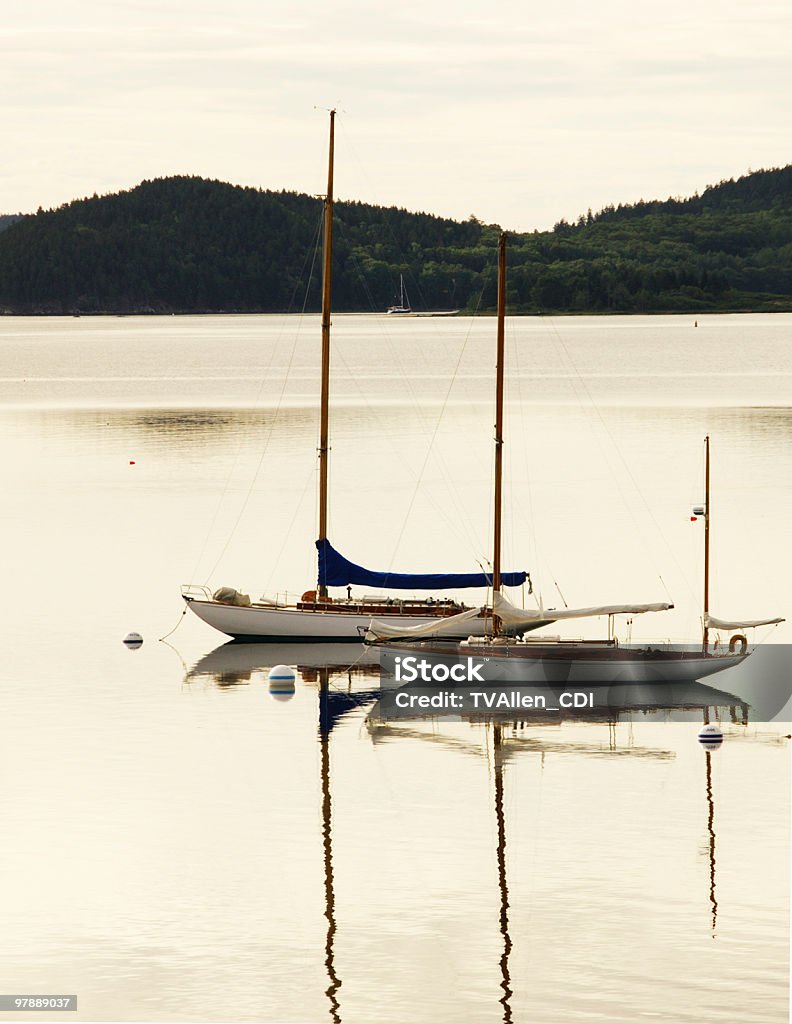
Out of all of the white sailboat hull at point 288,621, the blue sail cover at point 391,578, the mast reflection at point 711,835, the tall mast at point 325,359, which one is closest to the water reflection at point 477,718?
the mast reflection at point 711,835

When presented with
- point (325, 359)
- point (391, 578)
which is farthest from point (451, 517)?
point (391, 578)

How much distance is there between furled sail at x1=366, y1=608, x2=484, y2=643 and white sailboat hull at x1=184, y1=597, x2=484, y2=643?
1.55m

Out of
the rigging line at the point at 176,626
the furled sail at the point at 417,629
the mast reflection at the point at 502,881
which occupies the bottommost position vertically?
the mast reflection at the point at 502,881

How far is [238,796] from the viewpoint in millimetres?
33531

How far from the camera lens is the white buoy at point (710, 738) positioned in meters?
37.0

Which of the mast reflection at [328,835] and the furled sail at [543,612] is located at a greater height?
the furled sail at [543,612]

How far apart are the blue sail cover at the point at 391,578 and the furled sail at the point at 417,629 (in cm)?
294

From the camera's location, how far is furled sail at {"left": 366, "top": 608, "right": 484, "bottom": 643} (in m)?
42.6

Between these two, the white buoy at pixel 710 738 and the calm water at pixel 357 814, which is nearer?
the calm water at pixel 357 814

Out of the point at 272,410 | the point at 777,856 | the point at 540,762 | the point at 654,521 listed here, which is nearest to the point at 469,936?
the point at 777,856

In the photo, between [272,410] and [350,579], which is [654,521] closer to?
[350,579]

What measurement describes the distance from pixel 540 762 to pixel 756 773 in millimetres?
4286

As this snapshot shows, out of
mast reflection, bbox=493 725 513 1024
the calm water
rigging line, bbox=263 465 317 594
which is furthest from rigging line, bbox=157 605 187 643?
mast reflection, bbox=493 725 513 1024

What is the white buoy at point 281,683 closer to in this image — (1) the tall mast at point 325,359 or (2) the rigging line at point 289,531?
(1) the tall mast at point 325,359
